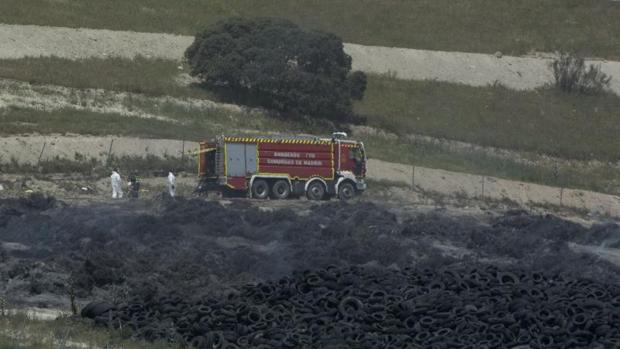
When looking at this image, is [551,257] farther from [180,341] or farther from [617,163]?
[617,163]

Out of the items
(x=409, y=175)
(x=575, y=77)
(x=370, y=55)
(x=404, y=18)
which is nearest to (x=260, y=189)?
(x=409, y=175)

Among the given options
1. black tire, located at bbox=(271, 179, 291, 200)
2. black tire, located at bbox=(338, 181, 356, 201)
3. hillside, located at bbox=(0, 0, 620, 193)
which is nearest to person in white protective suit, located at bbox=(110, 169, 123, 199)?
black tire, located at bbox=(271, 179, 291, 200)

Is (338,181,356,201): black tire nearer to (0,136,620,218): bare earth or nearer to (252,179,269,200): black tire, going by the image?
(252,179,269,200): black tire

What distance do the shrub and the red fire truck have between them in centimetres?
3447

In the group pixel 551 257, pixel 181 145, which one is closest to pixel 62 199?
pixel 181 145

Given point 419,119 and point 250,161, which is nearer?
point 250,161

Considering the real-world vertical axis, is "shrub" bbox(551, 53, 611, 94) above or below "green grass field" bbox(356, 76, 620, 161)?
above

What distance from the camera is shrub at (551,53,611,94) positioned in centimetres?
8756

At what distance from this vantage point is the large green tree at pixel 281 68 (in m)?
71.5

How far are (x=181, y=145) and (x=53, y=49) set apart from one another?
18.4m

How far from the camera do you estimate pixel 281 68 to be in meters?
71.5

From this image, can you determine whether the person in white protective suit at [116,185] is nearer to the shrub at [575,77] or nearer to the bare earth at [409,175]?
the bare earth at [409,175]

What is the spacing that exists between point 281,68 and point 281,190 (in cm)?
1764

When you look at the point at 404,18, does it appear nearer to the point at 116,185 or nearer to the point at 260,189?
the point at 260,189
